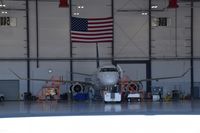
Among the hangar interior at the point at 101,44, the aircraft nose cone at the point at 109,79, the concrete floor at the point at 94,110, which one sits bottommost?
the concrete floor at the point at 94,110

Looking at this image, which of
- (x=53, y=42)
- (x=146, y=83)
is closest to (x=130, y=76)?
(x=146, y=83)

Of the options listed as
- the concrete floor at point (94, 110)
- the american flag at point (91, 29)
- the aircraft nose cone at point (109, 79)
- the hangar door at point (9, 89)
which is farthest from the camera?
the hangar door at point (9, 89)

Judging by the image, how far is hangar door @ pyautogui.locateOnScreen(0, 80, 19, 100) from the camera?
42.7 meters

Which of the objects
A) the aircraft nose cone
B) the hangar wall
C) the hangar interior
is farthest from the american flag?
the aircraft nose cone

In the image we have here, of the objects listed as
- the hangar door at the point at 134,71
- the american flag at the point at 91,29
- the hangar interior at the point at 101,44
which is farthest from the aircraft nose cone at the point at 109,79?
the hangar door at the point at 134,71

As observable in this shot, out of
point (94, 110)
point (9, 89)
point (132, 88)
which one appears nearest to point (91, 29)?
point (132, 88)

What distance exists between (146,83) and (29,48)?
1265cm

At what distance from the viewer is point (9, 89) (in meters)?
42.7

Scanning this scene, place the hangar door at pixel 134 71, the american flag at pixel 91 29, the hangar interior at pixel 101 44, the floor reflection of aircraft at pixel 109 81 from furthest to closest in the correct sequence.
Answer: the hangar door at pixel 134 71 < the hangar interior at pixel 101 44 < the american flag at pixel 91 29 < the floor reflection of aircraft at pixel 109 81

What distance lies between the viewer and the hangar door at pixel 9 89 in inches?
1681

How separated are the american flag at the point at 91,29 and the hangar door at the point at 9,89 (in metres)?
7.53

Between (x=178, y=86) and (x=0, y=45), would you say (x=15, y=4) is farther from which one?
(x=178, y=86)

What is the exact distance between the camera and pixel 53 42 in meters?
43.4

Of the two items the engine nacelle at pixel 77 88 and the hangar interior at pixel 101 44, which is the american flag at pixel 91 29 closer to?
the hangar interior at pixel 101 44
